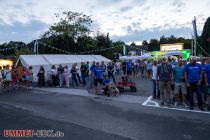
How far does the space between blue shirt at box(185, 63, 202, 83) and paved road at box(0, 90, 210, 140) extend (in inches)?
51.2

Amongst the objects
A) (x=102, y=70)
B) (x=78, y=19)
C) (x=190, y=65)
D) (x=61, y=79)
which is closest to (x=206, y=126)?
(x=190, y=65)

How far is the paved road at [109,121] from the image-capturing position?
20.9 ft

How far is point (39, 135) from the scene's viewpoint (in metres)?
6.43

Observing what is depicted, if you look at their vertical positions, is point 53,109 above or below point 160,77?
below

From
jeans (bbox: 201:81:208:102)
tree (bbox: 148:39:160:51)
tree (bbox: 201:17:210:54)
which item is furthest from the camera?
tree (bbox: 148:39:160:51)

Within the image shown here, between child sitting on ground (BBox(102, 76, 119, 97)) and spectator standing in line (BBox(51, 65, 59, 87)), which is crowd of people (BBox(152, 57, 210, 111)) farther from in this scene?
spectator standing in line (BBox(51, 65, 59, 87))

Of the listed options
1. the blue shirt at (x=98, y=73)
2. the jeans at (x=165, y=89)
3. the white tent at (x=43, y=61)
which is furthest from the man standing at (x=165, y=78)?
the white tent at (x=43, y=61)

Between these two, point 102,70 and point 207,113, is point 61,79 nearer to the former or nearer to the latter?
point 102,70

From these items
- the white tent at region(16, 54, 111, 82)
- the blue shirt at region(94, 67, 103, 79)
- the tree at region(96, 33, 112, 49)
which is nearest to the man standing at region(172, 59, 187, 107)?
the blue shirt at region(94, 67, 103, 79)

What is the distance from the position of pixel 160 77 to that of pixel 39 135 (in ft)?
17.9

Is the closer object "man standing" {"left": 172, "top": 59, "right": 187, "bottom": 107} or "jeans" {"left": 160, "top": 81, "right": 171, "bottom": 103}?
"man standing" {"left": 172, "top": 59, "right": 187, "bottom": 107}

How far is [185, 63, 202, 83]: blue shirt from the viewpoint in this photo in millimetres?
9148

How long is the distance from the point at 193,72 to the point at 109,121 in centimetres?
368

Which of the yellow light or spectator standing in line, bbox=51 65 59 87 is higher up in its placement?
the yellow light
